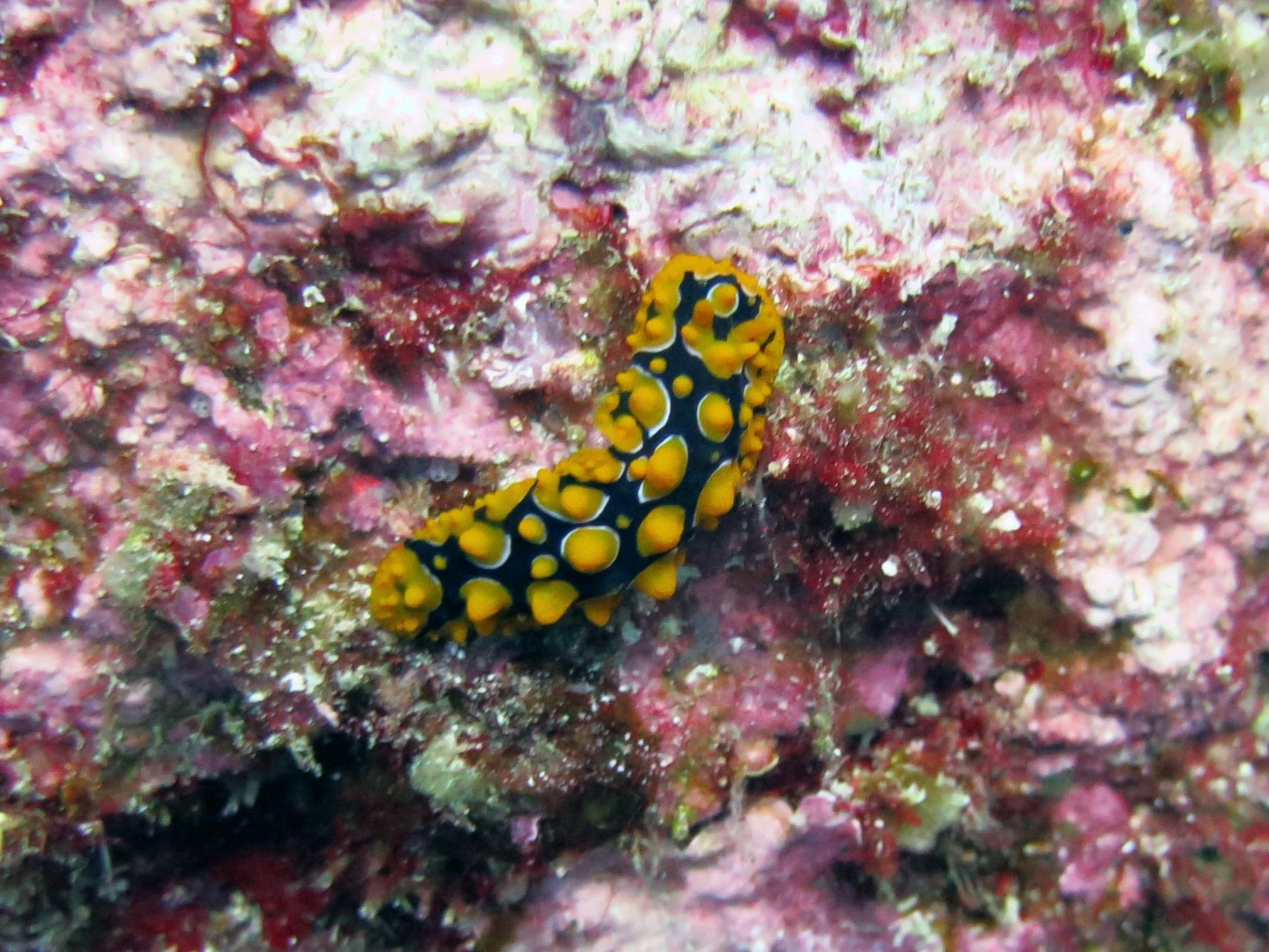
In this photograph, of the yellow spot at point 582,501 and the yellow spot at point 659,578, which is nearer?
the yellow spot at point 582,501

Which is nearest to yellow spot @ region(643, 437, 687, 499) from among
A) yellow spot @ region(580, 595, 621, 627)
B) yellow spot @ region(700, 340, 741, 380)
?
yellow spot @ region(700, 340, 741, 380)

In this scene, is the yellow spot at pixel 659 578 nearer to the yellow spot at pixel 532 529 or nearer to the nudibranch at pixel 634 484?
the nudibranch at pixel 634 484

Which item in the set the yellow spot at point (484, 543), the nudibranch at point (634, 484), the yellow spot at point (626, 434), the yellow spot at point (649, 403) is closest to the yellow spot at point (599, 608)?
the nudibranch at point (634, 484)

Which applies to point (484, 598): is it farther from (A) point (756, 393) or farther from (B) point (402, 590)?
(A) point (756, 393)

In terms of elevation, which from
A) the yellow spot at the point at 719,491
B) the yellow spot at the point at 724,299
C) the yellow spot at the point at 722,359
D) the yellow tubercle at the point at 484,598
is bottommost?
the yellow tubercle at the point at 484,598

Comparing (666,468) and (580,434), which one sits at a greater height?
(580,434)

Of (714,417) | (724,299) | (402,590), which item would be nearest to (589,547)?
(714,417)
